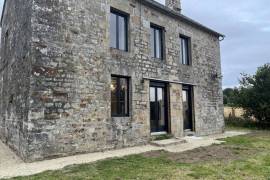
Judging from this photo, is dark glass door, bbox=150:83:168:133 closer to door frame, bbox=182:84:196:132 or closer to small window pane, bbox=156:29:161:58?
small window pane, bbox=156:29:161:58

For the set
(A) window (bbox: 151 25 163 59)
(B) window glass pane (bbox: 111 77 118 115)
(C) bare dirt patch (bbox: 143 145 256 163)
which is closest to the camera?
(C) bare dirt patch (bbox: 143 145 256 163)

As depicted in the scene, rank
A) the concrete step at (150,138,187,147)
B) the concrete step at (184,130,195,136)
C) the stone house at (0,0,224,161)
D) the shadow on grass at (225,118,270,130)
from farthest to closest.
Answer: the shadow on grass at (225,118,270,130) < the concrete step at (184,130,195,136) < the concrete step at (150,138,187,147) < the stone house at (0,0,224,161)

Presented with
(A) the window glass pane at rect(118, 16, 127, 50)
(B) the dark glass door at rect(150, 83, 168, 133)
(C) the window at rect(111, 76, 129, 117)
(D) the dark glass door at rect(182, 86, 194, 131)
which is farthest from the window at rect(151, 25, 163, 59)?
(D) the dark glass door at rect(182, 86, 194, 131)

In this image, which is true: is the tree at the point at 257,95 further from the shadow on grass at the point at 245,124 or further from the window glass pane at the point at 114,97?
the window glass pane at the point at 114,97

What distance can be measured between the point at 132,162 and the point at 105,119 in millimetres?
2186

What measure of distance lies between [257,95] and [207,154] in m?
11.3

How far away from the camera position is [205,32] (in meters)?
13.3

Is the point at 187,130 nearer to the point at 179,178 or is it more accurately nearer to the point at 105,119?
the point at 105,119

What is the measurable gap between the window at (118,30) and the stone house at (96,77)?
36 millimetres

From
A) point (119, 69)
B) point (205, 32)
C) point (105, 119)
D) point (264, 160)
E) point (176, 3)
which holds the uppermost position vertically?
point (176, 3)

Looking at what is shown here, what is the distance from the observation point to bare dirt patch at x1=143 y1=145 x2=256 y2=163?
6.71 metres

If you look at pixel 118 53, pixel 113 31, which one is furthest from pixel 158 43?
pixel 118 53

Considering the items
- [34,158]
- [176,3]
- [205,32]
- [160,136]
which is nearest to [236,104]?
[205,32]

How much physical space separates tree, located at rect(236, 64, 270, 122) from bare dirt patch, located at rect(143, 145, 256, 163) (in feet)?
31.9
